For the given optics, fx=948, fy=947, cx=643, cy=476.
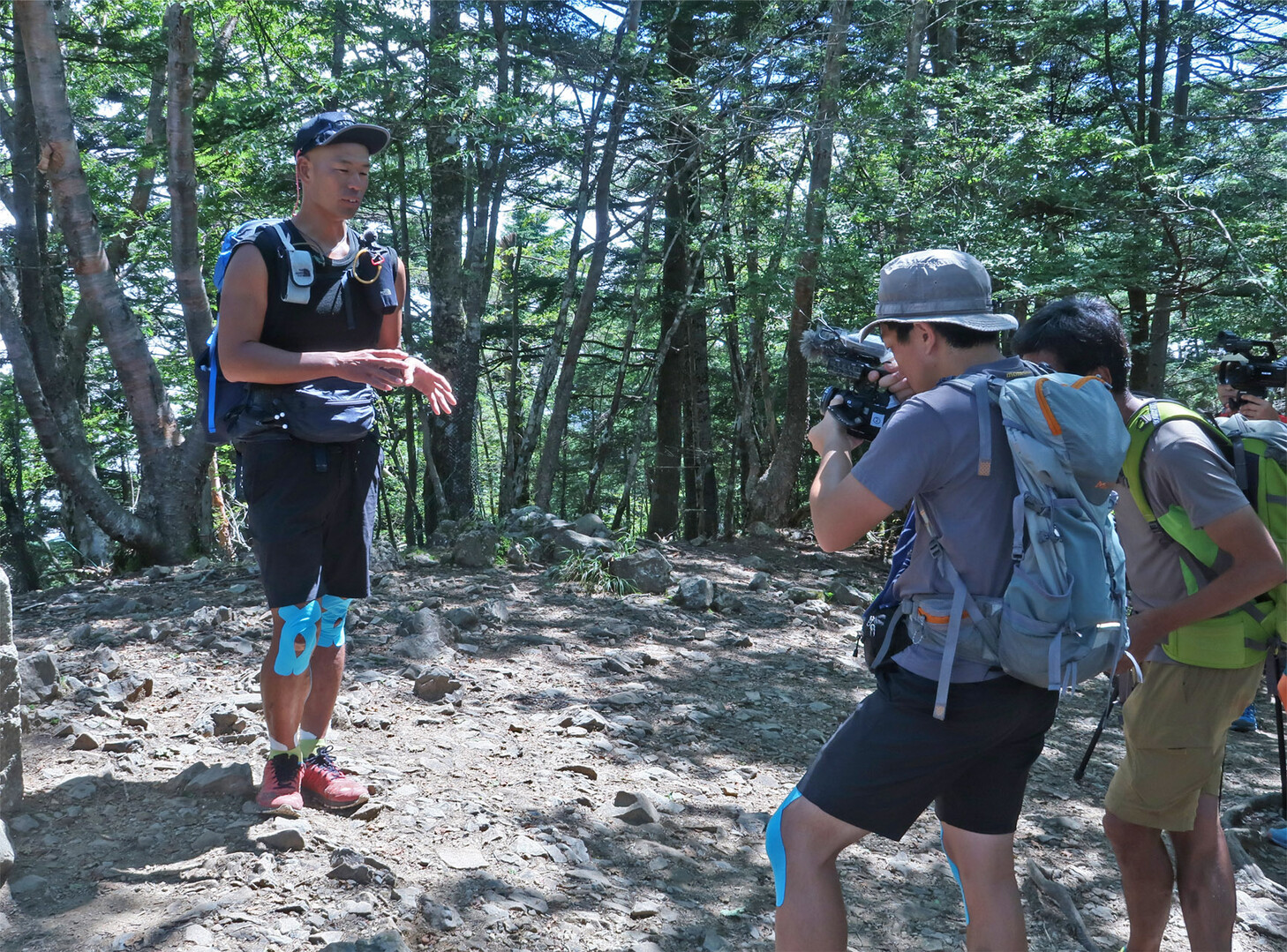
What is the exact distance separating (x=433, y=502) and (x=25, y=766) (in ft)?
30.2

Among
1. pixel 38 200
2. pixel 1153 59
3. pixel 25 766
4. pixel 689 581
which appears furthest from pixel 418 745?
pixel 1153 59

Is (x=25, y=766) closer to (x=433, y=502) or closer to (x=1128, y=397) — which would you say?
(x=1128, y=397)

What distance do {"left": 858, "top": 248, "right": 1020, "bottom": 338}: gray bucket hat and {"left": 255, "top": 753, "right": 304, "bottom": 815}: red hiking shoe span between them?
8.11 ft

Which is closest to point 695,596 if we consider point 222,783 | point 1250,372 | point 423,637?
point 423,637

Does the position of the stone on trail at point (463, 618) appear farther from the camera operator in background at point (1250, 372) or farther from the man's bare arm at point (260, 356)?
the camera operator in background at point (1250, 372)

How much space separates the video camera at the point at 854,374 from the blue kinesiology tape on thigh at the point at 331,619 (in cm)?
187

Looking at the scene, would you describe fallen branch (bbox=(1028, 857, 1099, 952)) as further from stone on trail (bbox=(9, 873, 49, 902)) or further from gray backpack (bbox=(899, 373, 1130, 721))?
stone on trail (bbox=(9, 873, 49, 902))

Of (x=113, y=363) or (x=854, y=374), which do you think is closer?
(x=854, y=374)

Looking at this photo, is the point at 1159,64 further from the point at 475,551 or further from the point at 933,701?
the point at 933,701

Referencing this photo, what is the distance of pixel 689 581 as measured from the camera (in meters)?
7.32

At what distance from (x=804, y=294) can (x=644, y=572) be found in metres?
4.65

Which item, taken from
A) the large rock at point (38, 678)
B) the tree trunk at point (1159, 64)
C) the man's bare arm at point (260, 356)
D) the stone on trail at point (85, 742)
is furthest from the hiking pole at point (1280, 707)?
the tree trunk at point (1159, 64)

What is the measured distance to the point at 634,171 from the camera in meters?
14.7

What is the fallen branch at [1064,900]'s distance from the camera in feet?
11.1
